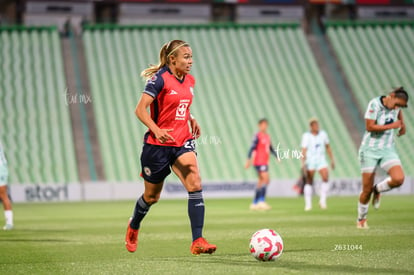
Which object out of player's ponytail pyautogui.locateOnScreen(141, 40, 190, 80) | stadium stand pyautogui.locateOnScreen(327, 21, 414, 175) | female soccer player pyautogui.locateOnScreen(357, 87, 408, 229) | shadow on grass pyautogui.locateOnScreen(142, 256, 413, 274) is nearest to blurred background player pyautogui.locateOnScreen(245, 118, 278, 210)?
female soccer player pyautogui.locateOnScreen(357, 87, 408, 229)

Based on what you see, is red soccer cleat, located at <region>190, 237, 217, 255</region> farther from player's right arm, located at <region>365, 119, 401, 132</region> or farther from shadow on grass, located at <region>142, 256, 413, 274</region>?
player's right arm, located at <region>365, 119, 401, 132</region>

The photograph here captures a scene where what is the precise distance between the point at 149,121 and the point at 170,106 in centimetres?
42

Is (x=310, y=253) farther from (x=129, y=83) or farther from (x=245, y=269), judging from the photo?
(x=129, y=83)

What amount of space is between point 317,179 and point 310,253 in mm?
20568

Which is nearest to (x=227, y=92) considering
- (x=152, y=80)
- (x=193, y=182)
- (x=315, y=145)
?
(x=315, y=145)

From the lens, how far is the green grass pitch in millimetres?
8352

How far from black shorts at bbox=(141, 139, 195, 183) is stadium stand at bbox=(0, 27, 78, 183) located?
21.0 m

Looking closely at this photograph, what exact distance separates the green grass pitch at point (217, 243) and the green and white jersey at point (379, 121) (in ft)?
4.50

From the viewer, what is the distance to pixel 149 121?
895 centimetres

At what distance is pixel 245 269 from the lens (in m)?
8.08

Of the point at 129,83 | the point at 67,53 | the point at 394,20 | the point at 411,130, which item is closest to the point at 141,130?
the point at 129,83

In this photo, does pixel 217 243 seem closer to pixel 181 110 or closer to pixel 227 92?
pixel 181 110

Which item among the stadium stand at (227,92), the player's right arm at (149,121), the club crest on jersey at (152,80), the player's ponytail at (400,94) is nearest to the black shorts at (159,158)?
the player's right arm at (149,121)

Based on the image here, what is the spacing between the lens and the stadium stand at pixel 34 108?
30.3 meters
